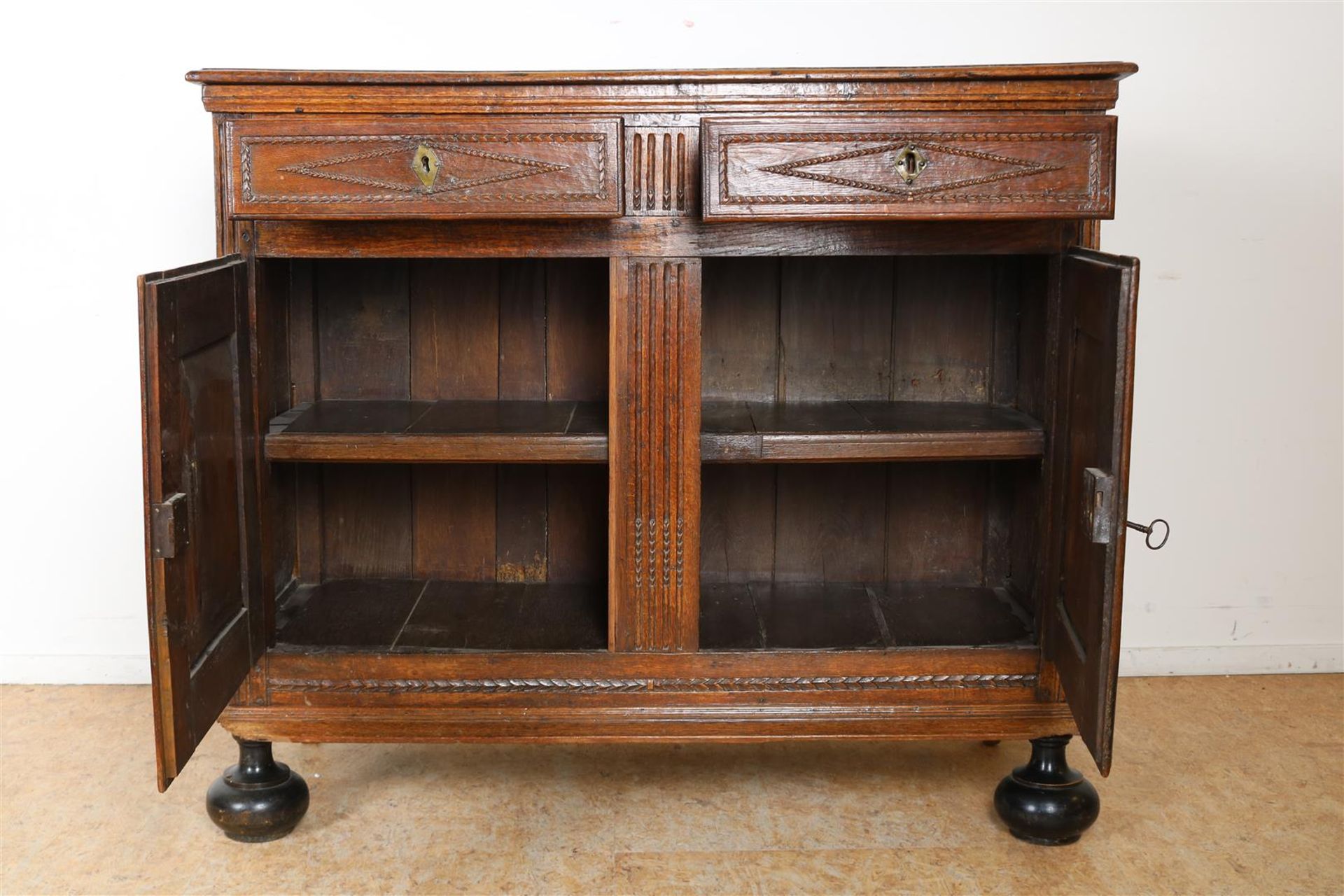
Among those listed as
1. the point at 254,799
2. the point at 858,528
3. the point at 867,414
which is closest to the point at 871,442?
the point at 867,414

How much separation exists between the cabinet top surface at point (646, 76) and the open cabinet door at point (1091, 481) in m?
0.28

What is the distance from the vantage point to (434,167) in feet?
6.48

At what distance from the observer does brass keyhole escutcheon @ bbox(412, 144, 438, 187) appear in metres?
1.97

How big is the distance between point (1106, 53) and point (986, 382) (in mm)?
786

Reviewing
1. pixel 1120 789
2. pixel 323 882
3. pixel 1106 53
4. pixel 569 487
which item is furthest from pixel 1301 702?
pixel 323 882

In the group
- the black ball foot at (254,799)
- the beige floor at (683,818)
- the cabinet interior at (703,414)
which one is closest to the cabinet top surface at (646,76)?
the cabinet interior at (703,414)

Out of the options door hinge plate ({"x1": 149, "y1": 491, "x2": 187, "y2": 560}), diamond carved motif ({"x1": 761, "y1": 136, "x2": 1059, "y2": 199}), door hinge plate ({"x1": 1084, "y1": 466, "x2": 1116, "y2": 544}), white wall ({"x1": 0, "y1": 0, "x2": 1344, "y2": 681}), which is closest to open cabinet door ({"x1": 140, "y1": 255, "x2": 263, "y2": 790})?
door hinge plate ({"x1": 149, "y1": 491, "x2": 187, "y2": 560})

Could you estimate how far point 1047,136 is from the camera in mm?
1971

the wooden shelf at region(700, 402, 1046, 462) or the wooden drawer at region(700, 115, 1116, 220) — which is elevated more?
the wooden drawer at region(700, 115, 1116, 220)

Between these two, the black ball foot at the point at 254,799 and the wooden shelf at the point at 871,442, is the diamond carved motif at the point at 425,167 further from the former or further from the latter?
the black ball foot at the point at 254,799

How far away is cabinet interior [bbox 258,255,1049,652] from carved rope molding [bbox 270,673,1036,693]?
0.20 m

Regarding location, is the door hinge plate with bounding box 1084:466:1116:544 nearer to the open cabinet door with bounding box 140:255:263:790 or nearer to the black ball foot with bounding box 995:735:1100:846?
the black ball foot with bounding box 995:735:1100:846

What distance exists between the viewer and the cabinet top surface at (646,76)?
1982 millimetres

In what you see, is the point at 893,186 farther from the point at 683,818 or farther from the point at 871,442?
the point at 683,818
